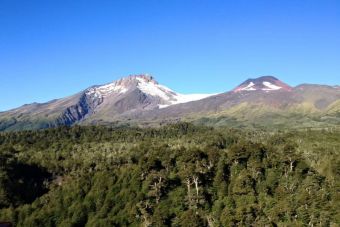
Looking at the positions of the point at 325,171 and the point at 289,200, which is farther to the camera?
the point at 325,171

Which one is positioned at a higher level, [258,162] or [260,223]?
[258,162]

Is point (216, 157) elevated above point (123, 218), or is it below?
above

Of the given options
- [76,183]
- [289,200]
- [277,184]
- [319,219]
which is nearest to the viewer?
[319,219]

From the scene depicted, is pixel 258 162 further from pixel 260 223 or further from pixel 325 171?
pixel 260 223

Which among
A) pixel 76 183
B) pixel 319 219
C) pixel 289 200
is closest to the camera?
pixel 319 219

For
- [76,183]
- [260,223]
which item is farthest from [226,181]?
[76,183]

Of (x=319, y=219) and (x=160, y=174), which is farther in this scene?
(x=160, y=174)

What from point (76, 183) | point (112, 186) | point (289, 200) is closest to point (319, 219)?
point (289, 200)

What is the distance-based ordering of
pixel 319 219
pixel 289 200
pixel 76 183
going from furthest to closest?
pixel 76 183 → pixel 289 200 → pixel 319 219

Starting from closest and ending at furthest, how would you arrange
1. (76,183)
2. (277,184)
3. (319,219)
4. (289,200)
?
1. (319,219)
2. (289,200)
3. (277,184)
4. (76,183)

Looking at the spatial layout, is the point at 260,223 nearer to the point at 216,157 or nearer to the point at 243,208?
the point at 243,208
